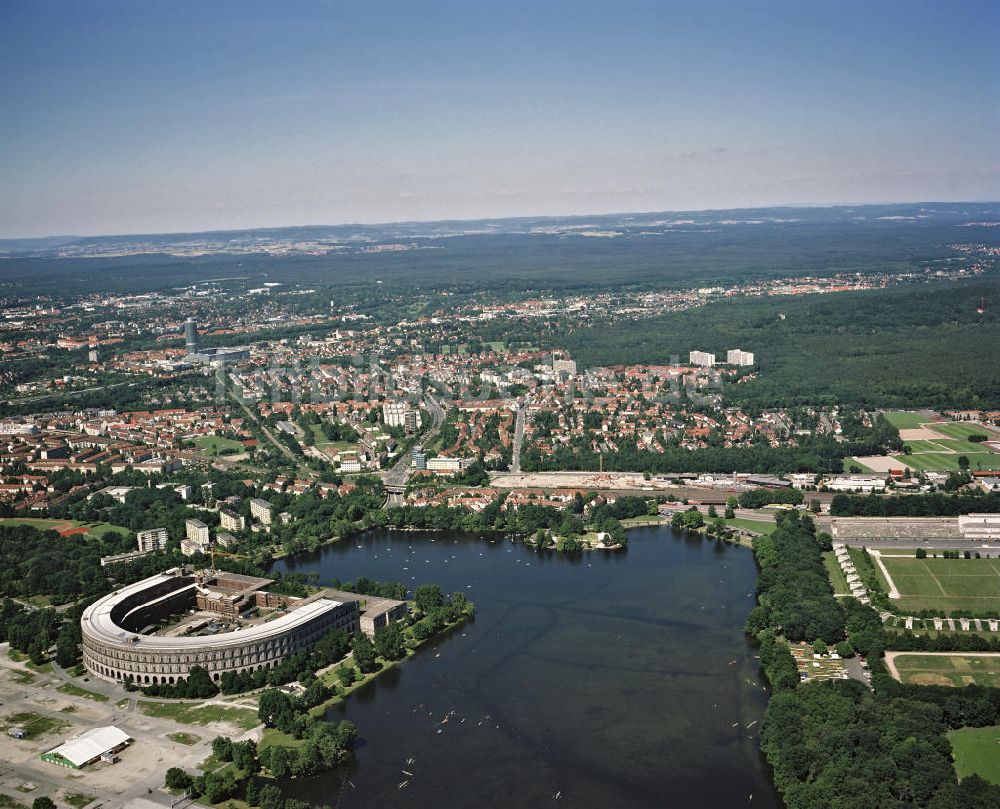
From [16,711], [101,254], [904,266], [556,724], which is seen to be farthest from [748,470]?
[101,254]

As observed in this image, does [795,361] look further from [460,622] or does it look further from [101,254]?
[101,254]

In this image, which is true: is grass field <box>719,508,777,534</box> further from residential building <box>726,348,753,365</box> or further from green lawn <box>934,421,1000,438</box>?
residential building <box>726,348,753,365</box>

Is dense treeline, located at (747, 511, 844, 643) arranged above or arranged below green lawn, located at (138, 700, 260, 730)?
above

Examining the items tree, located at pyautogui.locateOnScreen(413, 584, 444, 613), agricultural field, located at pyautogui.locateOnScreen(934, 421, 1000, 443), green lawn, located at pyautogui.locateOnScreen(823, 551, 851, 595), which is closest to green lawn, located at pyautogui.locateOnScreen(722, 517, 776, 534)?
green lawn, located at pyautogui.locateOnScreen(823, 551, 851, 595)

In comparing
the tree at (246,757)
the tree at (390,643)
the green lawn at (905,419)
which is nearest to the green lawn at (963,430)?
the green lawn at (905,419)

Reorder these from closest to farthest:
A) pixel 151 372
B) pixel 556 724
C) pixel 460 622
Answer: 1. pixel 556 724
2. pixel 460 622
3. pixel 151 372
